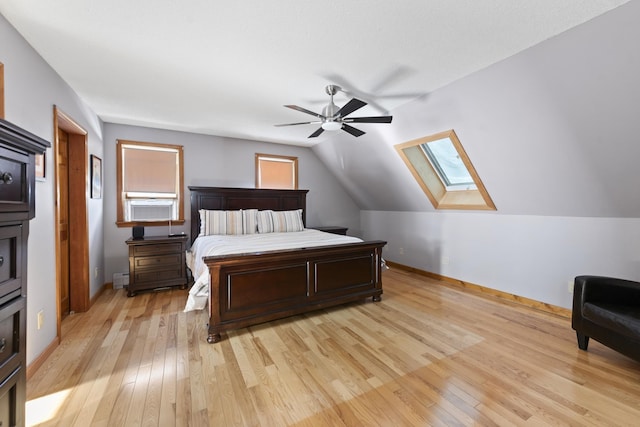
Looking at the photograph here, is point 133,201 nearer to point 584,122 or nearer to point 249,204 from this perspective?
point 249,204

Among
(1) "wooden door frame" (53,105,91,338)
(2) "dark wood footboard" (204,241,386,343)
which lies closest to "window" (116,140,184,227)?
(1) "wooden door frame" (53,105,91,338)

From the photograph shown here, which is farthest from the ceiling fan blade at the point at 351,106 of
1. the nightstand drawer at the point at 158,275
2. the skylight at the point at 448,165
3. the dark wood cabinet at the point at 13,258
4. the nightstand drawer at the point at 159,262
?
the nightstand drawer at the point at 158,275

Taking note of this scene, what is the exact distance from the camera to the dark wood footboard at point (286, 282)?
245 cm

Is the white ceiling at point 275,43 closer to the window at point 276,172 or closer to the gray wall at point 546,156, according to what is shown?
the gray wall at point 546,156

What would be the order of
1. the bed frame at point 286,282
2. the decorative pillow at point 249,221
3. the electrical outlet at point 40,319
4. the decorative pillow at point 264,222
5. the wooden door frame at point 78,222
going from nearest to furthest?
the electrical outlet at point 40,319 → the bed frame at point 286,282 → the wooden door frame at point 78,222 → the decorative pillow at point 249,221 → the decorative pillow at point 264,222

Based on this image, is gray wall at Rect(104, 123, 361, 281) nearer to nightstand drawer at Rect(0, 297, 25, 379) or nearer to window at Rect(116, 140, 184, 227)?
window at Rect(116, 140, 184, 227)

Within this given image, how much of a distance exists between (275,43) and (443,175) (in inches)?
126

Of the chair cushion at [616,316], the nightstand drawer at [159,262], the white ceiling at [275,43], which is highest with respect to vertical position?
the white ceiling at [275,43]

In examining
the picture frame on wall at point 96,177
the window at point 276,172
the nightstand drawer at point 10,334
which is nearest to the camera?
the nightstand drawer at point 10,334

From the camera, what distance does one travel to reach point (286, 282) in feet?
9.12

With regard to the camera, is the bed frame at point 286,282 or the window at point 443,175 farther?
the window at point 443,175

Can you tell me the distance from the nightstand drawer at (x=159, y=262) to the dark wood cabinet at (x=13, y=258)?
2.83 meters

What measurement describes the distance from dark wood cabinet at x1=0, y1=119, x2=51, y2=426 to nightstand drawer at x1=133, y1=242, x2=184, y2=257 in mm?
2797

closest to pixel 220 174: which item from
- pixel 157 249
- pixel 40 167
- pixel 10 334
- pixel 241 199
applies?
pixel 241 199
